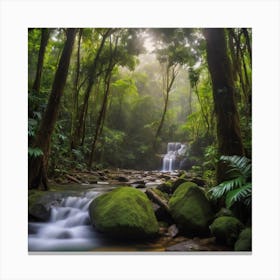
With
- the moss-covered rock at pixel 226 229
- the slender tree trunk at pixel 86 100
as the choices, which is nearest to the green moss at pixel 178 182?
the moss-covered rock at pixel 226 229

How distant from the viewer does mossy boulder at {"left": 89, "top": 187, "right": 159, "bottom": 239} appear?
326cm

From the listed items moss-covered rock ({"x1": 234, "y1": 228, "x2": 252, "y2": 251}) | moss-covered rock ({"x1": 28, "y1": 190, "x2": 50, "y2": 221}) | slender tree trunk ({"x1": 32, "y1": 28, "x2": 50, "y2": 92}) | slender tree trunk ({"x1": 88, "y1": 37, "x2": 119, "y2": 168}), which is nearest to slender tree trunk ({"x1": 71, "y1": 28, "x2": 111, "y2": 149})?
slender tree trunk ({"x1": 88, "y1": 37, "x2": 119, "y2": 168})

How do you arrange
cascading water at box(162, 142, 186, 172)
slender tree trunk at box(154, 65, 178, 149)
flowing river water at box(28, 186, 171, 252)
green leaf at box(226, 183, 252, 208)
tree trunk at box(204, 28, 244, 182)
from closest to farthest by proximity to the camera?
green leaf at box(226, 183, 252, 208) < flowing river water at box(28, 186, 171, 252) < tree trunk at box(204, 28, 244, 182) < slender tree trunk at box(154, 65, 178, 149) < cascading water at box(162, 142, 186, 172)

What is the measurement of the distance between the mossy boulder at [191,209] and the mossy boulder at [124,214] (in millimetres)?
299

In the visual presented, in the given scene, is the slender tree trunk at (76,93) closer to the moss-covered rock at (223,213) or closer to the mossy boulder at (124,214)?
the mossy boulder at (124,214)

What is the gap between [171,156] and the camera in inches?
151

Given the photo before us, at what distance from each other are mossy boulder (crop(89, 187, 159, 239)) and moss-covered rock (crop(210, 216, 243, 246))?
677 millimetres

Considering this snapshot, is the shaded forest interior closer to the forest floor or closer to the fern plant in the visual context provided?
the forest floor

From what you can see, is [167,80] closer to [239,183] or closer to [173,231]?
[239,183]

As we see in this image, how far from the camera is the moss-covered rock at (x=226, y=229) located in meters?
3.14

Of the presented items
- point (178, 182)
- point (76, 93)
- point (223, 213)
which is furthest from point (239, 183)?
point (76, 93)

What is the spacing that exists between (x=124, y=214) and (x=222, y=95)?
1.92 meters
